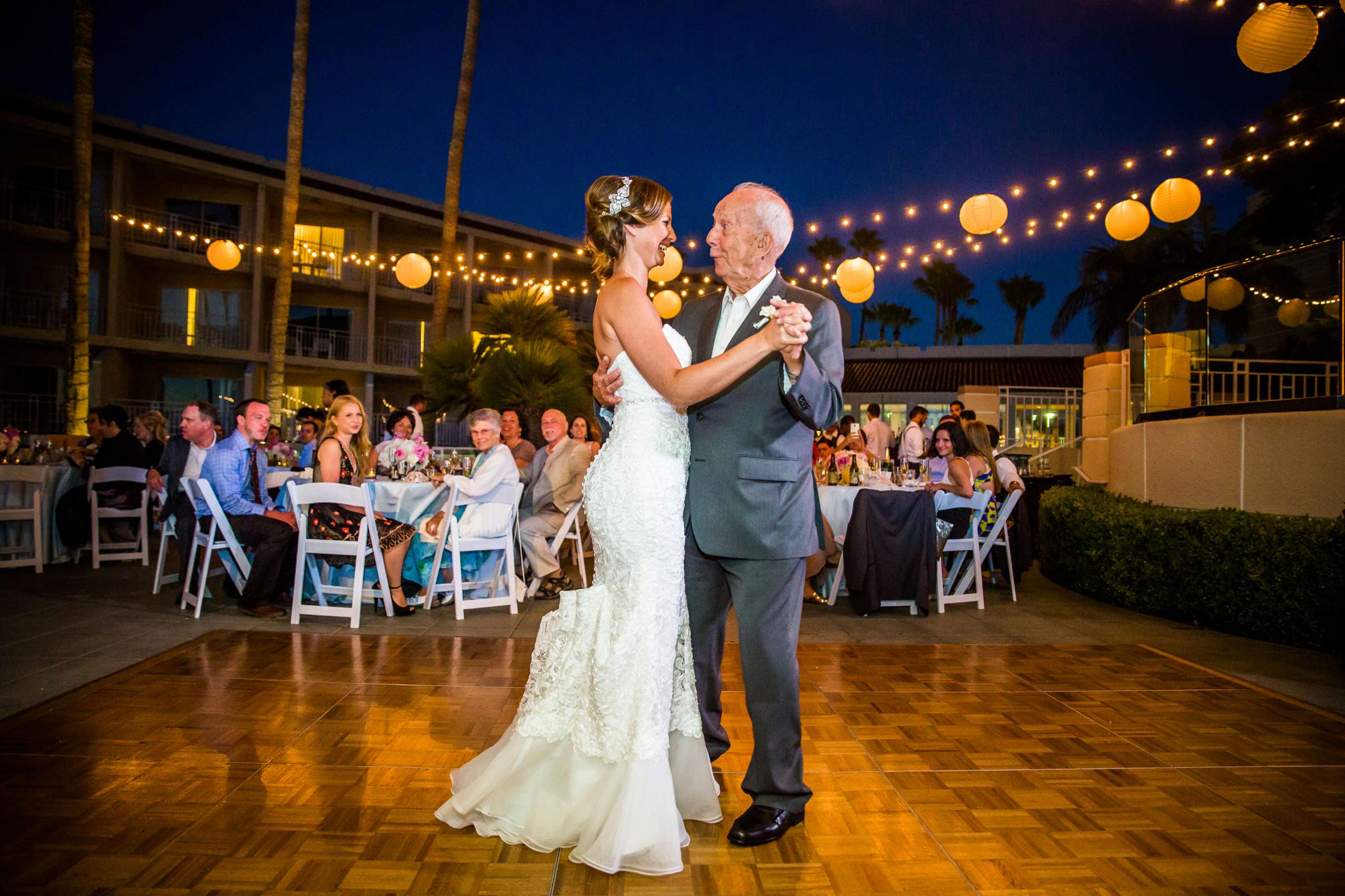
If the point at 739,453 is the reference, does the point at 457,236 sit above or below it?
above

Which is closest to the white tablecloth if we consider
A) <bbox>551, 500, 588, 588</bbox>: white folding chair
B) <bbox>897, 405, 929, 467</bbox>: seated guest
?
<bbox>551, 500, 588, 588</bbox>: white folding chair

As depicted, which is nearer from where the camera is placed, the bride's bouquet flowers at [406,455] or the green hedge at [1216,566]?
the green hedge at [1216,566]

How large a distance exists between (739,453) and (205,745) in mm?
2184

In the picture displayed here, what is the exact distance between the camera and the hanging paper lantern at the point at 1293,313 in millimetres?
5523

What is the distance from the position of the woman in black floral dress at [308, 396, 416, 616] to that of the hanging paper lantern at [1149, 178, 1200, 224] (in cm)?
641

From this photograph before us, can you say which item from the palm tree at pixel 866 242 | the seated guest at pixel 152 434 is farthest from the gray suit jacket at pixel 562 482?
the palm tree at pixel 866 242

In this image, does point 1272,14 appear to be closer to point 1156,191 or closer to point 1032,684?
point 1156,191

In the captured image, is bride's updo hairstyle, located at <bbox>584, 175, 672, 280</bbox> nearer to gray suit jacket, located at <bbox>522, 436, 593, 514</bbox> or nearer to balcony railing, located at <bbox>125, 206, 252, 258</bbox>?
gray suit jacket, located at <bbox>522, 436, 593, 514</bbox>

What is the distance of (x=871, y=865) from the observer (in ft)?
6.69

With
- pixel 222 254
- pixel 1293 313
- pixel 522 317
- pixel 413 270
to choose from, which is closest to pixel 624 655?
pixel 1293 313

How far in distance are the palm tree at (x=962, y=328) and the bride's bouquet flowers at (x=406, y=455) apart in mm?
43871

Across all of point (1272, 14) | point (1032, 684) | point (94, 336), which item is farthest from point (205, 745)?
point (94, 336)

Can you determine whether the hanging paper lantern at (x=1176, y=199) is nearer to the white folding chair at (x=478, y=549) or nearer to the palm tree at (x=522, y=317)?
the white folding chair at (x=478, y=549)

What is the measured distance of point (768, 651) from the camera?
6.76ft
